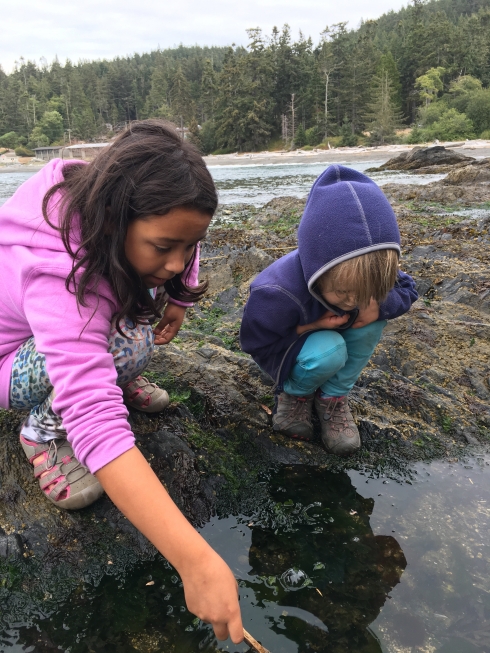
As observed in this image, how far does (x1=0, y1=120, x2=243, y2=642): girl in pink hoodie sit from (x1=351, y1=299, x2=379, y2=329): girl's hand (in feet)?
2.95

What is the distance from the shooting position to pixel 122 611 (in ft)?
4.88

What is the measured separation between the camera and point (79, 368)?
50.9 inches

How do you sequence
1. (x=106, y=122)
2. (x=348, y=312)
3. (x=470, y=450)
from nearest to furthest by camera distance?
(x=348, y=312) < (x=470, y=450) < (x=106, y=122)

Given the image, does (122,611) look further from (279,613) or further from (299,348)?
(299,348)

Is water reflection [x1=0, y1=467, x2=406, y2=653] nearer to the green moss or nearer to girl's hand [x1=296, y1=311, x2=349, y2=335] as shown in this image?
the green moss

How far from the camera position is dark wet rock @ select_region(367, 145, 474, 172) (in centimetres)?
2181

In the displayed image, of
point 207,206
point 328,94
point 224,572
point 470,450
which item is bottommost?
point 470,450

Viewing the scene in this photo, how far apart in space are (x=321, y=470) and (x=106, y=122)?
307ft

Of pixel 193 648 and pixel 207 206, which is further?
pixel 207 206

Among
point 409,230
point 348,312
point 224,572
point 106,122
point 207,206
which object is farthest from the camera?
point 106,122

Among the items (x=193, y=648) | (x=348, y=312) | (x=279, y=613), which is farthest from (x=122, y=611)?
(x=348, y=312)

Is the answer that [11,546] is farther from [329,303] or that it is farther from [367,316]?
[367,316]

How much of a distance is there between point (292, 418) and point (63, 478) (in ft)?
3.47

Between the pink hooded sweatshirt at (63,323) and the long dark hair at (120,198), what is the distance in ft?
0.14
